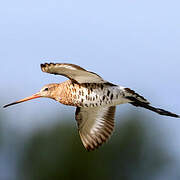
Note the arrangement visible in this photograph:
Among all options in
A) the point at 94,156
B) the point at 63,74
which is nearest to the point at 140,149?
the point at 94,156

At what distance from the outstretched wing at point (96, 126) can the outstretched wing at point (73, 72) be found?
176cm

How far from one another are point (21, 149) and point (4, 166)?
1940mm

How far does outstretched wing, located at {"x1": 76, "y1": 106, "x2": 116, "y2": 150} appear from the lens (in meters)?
18.3

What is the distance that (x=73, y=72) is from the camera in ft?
53.3

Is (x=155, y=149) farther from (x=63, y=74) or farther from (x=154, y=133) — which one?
(x=63, y=74)

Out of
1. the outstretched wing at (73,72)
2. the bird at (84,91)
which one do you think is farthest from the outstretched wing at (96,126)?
the outstretched wing at (73,72)

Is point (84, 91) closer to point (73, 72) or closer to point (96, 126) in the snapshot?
point (73, 72)

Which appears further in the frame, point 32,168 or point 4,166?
point 4,166

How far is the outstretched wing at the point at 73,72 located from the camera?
15.7 m

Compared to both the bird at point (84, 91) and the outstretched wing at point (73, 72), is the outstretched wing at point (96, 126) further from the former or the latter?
the outstretched wing at point (73, 72)

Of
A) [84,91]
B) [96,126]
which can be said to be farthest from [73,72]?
[96,126]

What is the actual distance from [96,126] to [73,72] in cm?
251

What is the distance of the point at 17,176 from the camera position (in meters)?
38.2

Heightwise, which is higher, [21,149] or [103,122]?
[103,122]
